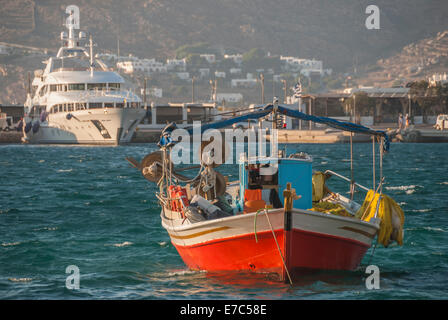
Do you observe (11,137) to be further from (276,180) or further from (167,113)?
(276,180)

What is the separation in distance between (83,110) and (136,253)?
2849 inches

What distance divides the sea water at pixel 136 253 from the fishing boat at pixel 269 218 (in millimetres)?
482

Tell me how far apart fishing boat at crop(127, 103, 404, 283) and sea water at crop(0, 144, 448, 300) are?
0.48 m

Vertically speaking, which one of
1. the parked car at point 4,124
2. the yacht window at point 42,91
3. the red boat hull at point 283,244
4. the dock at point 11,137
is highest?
the yacht window at point 42,91

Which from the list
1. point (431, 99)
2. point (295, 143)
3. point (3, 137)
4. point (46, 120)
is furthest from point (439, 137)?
point (3, 137)

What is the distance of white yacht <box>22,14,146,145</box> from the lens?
94250mm

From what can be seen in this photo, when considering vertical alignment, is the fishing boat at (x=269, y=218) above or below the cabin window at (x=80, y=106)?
below

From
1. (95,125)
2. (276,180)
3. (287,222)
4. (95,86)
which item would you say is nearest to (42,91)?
(95,86)

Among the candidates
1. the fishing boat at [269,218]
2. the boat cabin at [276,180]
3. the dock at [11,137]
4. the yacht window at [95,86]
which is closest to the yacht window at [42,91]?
the dock at [11,137]

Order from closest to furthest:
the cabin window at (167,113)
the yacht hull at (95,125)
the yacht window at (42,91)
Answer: the yacht hull at (95,125), the yacht window at (42,91), the cabin window at (167,113)

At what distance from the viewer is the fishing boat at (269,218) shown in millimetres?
17812

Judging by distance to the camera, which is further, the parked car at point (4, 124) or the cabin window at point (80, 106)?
the parked car at point (4, 124)

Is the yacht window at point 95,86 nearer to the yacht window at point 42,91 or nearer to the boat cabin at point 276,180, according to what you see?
the yacht window at point 42,91
